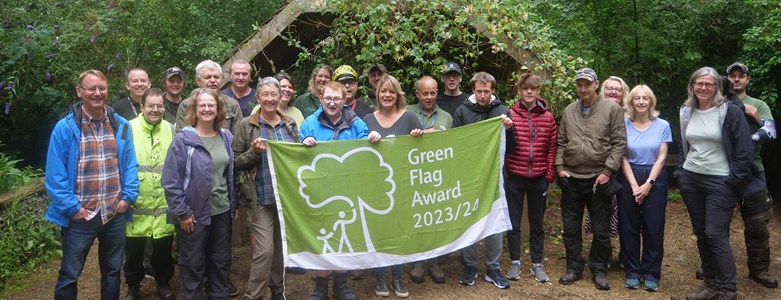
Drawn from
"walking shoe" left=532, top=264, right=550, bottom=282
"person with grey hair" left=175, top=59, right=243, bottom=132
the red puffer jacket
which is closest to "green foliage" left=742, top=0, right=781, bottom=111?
the red puffer jacket

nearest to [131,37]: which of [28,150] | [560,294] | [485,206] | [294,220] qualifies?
[28,150]

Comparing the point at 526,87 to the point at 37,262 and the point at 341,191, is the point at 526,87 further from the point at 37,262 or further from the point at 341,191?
the point at 37,262

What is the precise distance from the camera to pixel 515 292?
5371mm

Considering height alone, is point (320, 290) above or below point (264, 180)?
below

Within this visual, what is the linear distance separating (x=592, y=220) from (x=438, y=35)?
2400 millimetres

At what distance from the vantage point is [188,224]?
14.1ft

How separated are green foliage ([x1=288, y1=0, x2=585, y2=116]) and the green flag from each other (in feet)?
4.64

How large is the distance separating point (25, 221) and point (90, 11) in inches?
152

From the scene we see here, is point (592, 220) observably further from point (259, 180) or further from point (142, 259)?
point (142, 259)

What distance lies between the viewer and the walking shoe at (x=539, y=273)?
18.3 ft

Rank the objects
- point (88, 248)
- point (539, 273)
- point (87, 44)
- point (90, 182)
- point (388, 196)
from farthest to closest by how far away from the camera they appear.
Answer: point (87, 44), point (539, 273), point (388, 196), point (88, 248), point (90, 182)

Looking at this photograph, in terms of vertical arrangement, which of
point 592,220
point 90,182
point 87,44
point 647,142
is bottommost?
point 592,220

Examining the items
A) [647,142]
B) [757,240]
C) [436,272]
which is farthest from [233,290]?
[757,240]

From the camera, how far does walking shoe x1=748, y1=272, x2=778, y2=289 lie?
5.56m
